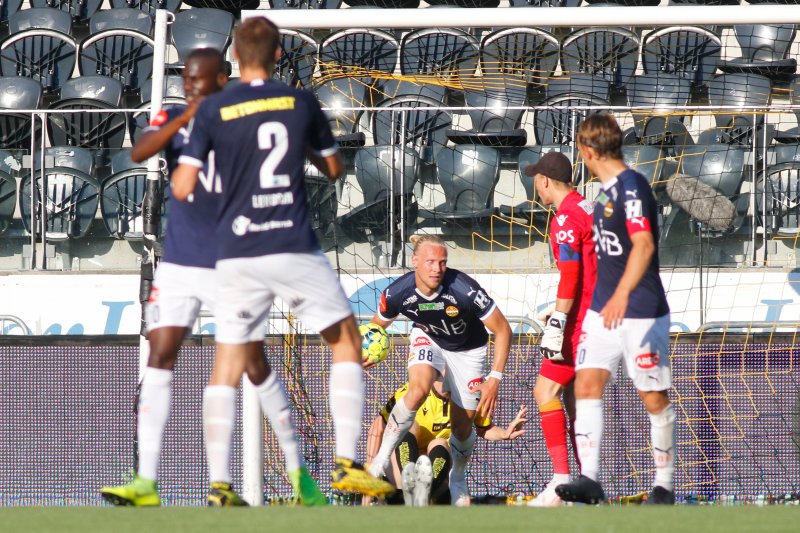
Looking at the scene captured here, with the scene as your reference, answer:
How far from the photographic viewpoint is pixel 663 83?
10.6m

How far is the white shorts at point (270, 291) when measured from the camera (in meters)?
4.34

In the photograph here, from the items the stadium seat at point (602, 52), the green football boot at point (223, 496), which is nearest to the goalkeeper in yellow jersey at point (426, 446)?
the green football boot at point (223, 496)

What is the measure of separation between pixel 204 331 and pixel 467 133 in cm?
313

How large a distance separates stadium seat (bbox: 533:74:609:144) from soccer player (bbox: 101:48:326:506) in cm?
507

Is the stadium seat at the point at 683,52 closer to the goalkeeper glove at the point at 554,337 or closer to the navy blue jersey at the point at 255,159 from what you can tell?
the goalkeeper glove at the point at 554,337

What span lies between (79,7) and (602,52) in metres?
6.54

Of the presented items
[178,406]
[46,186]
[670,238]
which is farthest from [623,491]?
[46,186]

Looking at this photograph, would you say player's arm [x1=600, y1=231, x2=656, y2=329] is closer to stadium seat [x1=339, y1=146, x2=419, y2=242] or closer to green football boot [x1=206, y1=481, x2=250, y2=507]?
green football boot [x1=206, y1=481, x2=250, y2=507]

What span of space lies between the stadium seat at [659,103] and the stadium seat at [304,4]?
394 cm

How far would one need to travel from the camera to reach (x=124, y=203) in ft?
33.9

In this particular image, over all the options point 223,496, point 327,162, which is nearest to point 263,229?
point 327,162

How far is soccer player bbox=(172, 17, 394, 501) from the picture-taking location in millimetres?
4293

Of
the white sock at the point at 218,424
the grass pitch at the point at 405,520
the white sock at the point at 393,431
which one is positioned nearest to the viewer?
the grass pitch at the point at 405,520

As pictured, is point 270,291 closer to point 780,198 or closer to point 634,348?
point 634,348
